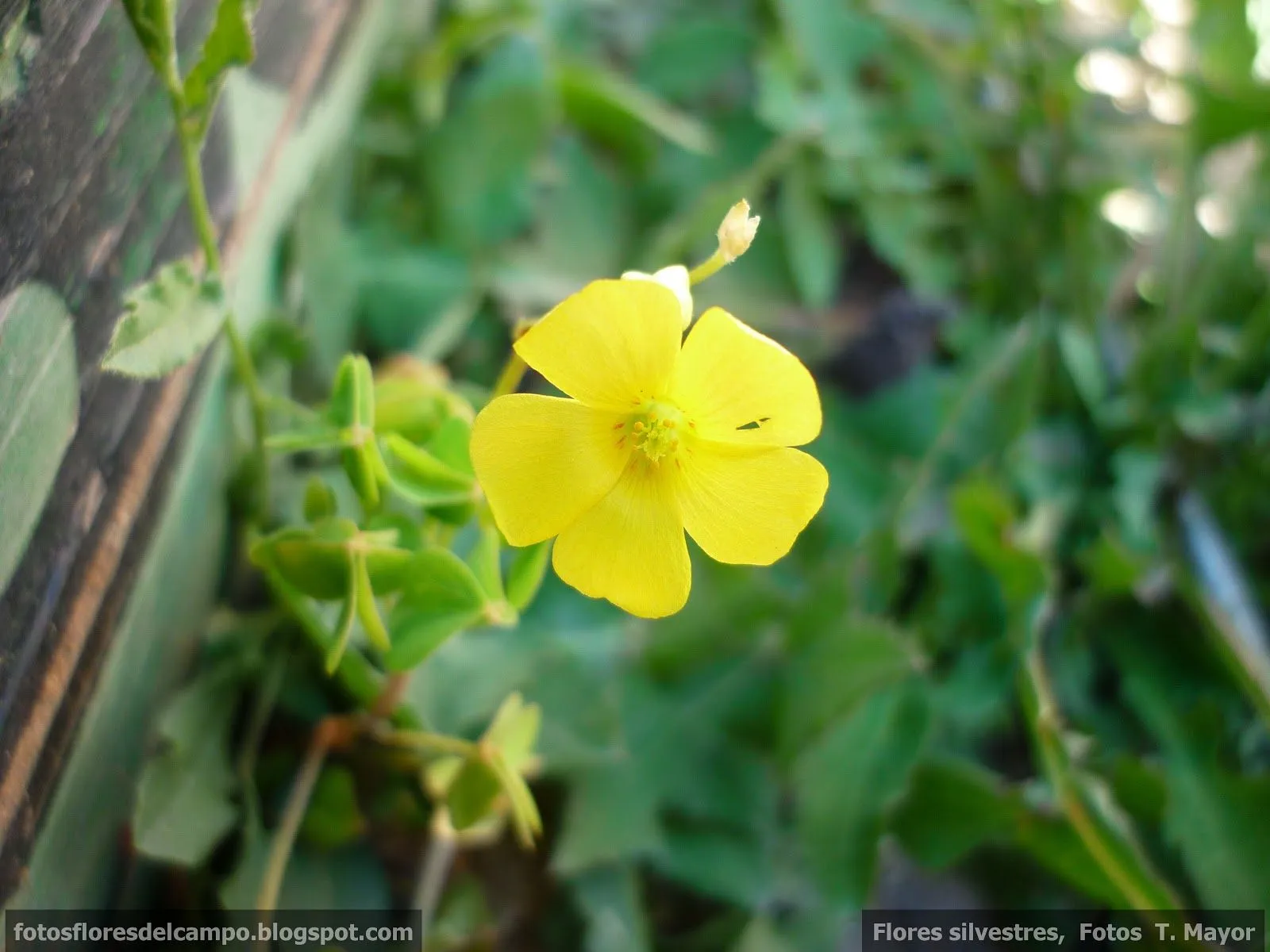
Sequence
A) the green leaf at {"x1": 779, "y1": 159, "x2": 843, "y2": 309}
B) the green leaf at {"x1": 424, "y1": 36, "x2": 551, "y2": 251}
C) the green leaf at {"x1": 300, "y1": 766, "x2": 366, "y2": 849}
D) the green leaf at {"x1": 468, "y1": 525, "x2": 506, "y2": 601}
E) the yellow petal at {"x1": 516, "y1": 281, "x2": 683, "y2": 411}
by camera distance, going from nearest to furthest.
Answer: the yellow petal at {"x1": 516, "y1": 281, "x2": 683, "y2": 411} < the green leaf at {"x1": 468, "y1": 525, "x2": 506, "y2": 601} < the green leaf at {"x1": 300, "y1": 766, "x2": 366, "y2": 849} < the green leaf at {"x1": 424, "y1": 36, "x2": 551, "y2": 251} < the green leaf at {"x1": 779, "y1": 159, "x2": 843, "y2": 309}

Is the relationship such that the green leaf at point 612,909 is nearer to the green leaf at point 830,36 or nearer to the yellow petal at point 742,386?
the yellow petal at point 742,386

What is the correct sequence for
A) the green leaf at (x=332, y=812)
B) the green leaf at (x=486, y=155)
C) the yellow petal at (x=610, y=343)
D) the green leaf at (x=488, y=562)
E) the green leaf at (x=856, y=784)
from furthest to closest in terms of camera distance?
the green leaf at (x=486, y=155) → the green leaf at (x=856, y=784) → the green leaf at (x=332, y=812) → the green leaf at (x=488, y=562) → the yellow petal at (x=610, y=343)

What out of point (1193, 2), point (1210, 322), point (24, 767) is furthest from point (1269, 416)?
point (24, 767)

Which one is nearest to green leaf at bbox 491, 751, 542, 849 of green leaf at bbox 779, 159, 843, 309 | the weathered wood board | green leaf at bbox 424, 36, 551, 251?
the weathered wood board

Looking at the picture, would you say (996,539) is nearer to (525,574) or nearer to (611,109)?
(525,574)

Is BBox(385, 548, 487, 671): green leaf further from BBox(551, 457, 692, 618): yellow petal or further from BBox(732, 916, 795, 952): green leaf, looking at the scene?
BBox(732, 916, 795, 952): green leaf

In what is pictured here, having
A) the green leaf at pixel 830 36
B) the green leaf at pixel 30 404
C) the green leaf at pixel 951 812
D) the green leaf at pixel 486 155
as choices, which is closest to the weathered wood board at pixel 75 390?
the green leaf at pixel 30 404

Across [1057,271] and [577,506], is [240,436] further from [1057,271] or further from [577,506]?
[1057,271]
